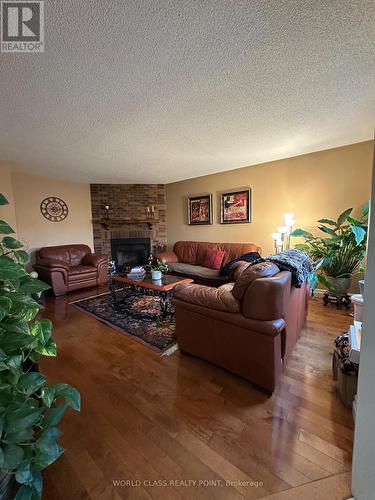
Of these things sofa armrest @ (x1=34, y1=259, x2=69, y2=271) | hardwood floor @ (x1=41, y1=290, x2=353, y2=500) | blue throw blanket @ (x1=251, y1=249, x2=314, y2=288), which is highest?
blue throw blanket @ (x1=251, y1=249, x2=314, y2=288)

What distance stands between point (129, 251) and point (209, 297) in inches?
178

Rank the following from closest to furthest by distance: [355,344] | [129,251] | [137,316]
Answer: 1. [355,344]
2. [137,316]
3. [129,251]

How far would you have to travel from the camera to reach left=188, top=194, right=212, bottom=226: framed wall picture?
5004 mm

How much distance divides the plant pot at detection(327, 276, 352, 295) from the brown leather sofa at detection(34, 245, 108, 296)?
4.29 metres

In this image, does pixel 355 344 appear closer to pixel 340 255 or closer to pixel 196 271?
pixel 340 255

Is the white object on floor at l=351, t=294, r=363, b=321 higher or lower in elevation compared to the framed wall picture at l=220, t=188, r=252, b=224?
lower

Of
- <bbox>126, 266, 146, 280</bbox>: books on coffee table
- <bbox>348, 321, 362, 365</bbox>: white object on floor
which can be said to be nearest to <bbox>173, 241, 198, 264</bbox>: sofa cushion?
<bbox>126, 266, 146, 280</bbox>: books on coffee table

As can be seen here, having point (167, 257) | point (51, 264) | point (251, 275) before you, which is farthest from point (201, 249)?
point (251, 275)

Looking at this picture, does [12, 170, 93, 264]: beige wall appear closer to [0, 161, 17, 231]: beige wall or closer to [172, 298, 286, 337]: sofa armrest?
[0, 161, 17, 231]: beige wall

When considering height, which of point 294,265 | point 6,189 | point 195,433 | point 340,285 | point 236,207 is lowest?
point 195,433

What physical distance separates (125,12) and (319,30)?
1.12 meters

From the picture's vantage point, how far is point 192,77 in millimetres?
1639

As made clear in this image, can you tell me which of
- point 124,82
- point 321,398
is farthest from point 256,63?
point 321,398

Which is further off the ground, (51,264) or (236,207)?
(236,207)
